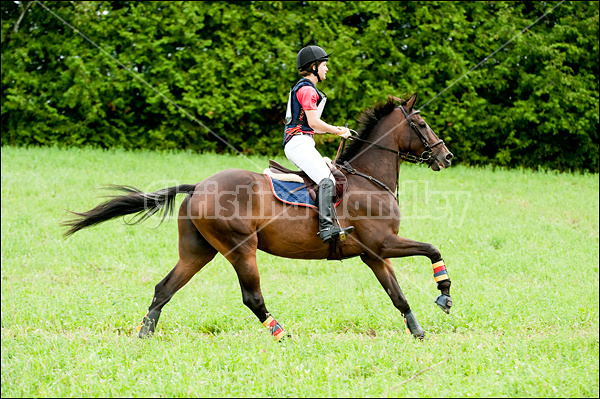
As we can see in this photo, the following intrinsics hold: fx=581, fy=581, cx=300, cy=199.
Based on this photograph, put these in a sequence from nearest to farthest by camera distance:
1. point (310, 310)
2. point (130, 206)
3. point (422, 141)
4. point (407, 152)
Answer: point (130, 206) → point (422, 141) → point (407, 152) → point (310, 310)

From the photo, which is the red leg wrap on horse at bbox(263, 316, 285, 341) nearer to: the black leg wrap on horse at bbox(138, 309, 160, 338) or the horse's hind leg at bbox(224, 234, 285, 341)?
the horse's hind leg at bbox(224, 234, 285, 341)

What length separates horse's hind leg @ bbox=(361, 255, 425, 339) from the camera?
5.98 meters

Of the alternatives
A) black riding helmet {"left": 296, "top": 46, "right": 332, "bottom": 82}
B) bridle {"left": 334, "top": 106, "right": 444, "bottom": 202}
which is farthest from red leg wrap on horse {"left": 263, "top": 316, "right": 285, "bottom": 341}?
black riding helmet {"left": 296, "top": 46, "right": 332, "bottom": 82}

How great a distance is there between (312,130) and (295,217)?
3.07 ft

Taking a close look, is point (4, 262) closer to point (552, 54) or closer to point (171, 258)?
point (171, 258)

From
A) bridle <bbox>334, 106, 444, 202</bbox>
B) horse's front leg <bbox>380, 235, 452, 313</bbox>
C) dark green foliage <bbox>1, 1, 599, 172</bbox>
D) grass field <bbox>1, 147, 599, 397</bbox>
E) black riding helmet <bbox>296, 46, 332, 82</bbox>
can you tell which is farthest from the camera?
dark green foliage <bbox>1, 1, 599, 172</bbox>

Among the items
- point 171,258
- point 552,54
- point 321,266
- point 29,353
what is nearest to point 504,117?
point 552,54

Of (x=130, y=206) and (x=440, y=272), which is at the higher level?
(x=130, y=206)

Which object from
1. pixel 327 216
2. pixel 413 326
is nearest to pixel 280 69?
pixel 327 216

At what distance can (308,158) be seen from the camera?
234 inches

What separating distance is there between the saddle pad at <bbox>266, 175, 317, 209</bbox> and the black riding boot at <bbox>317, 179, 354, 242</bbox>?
125 millimetres

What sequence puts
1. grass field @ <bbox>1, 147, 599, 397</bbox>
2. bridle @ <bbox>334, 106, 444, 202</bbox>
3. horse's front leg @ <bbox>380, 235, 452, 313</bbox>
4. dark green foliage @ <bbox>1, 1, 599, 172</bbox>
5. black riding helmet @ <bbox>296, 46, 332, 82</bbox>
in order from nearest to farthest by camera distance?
1. grass field @ <bbox>1, 147, 599, 397</bbox>
2. horse's front leg @ <bbox>380, 235, 452, 313</bbox>
3. black riding helmet @ <bbox>296, 46, 332, 82</bbox>
4. bridle @ <bbox>334, 106, 444, 202</bbox>
5. dark green foliage @ <bbox>1, 1, 599, 172</bbox>

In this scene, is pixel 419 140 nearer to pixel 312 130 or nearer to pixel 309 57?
pixel 312 130

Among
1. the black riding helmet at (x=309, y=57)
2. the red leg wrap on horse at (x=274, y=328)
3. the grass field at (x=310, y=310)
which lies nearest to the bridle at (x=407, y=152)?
the black riding helmet at (x=309, y=57)
